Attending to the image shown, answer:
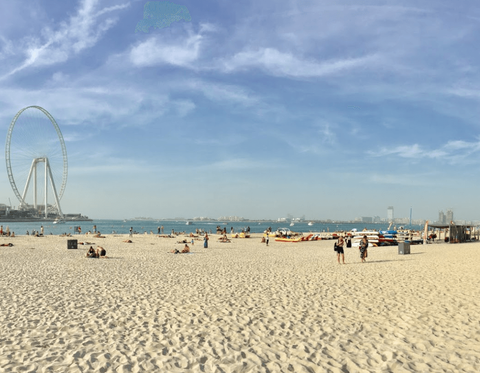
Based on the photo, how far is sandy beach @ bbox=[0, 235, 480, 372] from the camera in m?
5.92

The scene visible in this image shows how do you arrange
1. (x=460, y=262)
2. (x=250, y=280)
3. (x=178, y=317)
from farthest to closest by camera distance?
(x=460, y=262), (x=250, y=280), (x=178, y=317)

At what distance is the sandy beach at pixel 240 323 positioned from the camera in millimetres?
5922

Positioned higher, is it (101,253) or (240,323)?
(240,323)

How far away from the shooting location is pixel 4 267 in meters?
17.1

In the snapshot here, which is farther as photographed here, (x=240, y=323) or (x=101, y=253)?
(x=101, y=253)

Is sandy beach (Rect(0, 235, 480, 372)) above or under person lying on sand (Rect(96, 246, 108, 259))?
above

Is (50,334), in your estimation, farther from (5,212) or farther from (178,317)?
(5,212)

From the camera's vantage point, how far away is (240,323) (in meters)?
7.96

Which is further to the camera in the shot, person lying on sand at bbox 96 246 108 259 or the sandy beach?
person lying on sand at bbox 96 246 108 259

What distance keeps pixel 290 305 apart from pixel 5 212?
17240 cm

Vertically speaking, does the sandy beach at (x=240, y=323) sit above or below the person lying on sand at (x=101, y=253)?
above

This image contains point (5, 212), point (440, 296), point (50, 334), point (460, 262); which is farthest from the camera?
point (5, 212)

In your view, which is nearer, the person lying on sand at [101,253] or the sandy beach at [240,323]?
the sandy beach at [240,323]

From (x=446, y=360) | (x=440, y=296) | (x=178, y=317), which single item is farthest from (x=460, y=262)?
(x=178, y=317)
